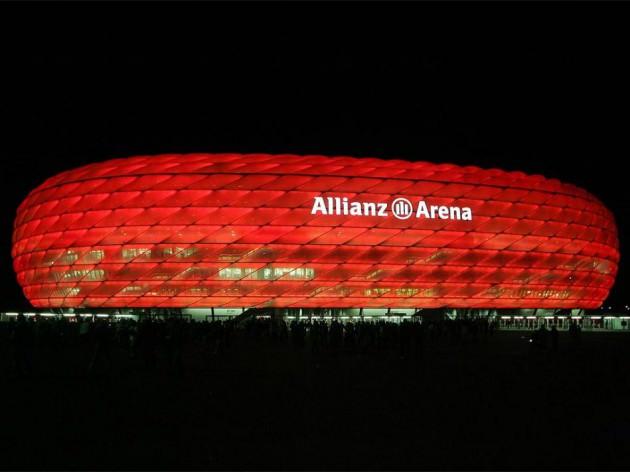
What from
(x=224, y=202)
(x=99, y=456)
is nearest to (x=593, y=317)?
(x=224, y=202)

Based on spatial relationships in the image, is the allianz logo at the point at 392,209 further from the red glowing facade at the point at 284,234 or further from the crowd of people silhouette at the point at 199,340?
the crowd of people silhouette at the point at 199,340

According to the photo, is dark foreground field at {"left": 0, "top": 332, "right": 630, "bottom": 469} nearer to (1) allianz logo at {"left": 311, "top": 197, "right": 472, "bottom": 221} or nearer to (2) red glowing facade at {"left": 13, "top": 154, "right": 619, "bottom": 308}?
Answer: (2) red glowing facade at {"left": 13, "top": 154, "right": 619, "bottom": 308}

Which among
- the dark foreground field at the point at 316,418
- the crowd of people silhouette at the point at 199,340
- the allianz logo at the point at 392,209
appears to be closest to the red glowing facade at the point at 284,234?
the allianz logo at the point at 392,209

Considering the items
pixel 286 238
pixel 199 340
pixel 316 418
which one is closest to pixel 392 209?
pixel 286 238

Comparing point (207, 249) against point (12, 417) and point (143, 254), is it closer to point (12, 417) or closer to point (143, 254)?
point (143, 254)

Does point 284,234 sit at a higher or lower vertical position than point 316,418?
higher

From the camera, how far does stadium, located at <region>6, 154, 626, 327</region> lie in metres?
49.9

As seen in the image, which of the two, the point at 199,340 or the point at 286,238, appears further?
the point at 286,238

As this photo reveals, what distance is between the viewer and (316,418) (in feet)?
33.6

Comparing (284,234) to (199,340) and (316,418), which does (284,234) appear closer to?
(199,340)

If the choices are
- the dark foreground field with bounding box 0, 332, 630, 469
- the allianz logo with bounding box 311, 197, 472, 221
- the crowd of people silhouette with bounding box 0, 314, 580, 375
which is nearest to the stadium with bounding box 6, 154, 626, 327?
the allianz logo with bounding box 311, 197, 472, 221

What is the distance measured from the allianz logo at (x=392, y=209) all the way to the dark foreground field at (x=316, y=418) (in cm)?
3204

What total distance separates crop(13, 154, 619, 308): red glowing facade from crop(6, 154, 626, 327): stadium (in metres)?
0.08

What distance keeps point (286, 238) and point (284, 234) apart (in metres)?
0.29
